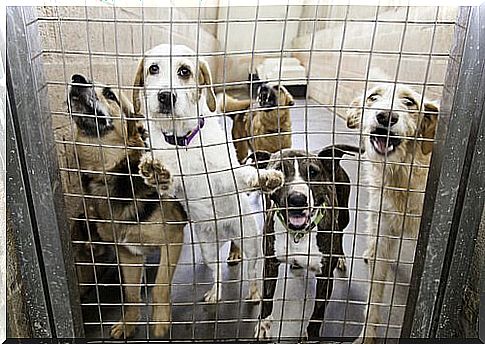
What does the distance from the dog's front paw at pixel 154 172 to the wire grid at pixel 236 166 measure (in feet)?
0.10

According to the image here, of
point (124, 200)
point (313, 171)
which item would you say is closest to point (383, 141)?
point (313, 171)

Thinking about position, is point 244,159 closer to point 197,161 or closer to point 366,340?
point 197,161

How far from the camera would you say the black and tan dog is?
962 millimetres

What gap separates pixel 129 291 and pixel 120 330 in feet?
0.25

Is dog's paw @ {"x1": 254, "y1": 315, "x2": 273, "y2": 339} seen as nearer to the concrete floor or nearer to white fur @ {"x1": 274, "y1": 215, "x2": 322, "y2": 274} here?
the concrete floor

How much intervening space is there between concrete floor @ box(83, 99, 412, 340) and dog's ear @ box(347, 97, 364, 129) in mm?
138

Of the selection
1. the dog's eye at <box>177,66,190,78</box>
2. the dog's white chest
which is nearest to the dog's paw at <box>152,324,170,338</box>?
the dog's white chest

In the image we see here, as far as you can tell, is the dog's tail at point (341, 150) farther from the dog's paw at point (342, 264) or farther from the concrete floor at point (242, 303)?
the dog's paw at point (342, 264)

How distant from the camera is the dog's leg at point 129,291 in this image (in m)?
1.05

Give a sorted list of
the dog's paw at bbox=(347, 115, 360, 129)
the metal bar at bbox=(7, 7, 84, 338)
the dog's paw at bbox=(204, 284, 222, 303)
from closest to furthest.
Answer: the metal bar at bbox=(7, 7, 84, 338)
the dog's paw at bbox=(347, 115, 360, 129)
the dog's paw at bbox=(204, 284, 222, 303)

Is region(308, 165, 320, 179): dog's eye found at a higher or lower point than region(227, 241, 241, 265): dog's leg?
higher

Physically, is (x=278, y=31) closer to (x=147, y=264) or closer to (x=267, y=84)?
(x=267, y=84)

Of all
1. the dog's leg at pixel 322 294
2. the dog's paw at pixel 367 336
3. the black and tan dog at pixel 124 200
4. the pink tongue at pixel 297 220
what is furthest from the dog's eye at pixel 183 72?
the dog's paw at pixel 367 336

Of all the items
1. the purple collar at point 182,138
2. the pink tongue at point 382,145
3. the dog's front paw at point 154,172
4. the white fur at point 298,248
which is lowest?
the white fur at point 298,248
